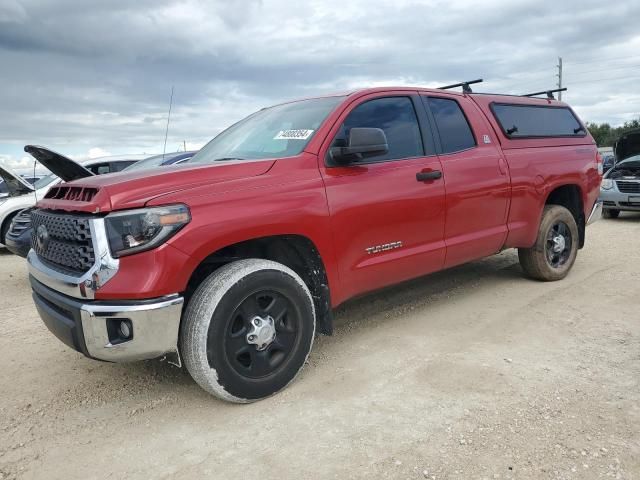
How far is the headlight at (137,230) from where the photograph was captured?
8.58ft

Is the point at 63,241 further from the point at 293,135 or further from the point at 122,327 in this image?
the point at 293,135

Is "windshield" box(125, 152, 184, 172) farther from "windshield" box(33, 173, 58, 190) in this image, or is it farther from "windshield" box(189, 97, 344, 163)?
"windshield" box(189, 97, 344, 163)

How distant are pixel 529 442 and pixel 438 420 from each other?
45cm

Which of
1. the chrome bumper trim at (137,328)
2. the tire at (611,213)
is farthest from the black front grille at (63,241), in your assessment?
the tire at (611,213)

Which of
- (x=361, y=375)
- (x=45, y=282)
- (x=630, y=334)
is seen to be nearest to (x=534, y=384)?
(x=361, y=375)

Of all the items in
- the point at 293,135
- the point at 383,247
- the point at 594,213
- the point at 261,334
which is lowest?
the point at 261,334

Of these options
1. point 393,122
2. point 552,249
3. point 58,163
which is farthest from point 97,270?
point 552,249

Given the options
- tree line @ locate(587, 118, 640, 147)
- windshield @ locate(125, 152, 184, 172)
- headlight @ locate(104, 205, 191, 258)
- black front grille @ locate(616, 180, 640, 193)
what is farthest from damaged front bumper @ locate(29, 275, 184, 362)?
tree line @ locate(587, 118, 640, 147)

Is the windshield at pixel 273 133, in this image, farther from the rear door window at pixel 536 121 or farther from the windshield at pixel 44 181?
the windshield at pixel 44 181

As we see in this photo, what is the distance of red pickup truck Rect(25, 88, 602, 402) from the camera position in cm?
265

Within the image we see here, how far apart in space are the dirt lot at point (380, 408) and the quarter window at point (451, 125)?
56.2 inches

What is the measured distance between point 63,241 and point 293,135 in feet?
5.27

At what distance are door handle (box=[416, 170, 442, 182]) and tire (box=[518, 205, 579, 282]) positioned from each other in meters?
1.73

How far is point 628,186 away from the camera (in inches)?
420
